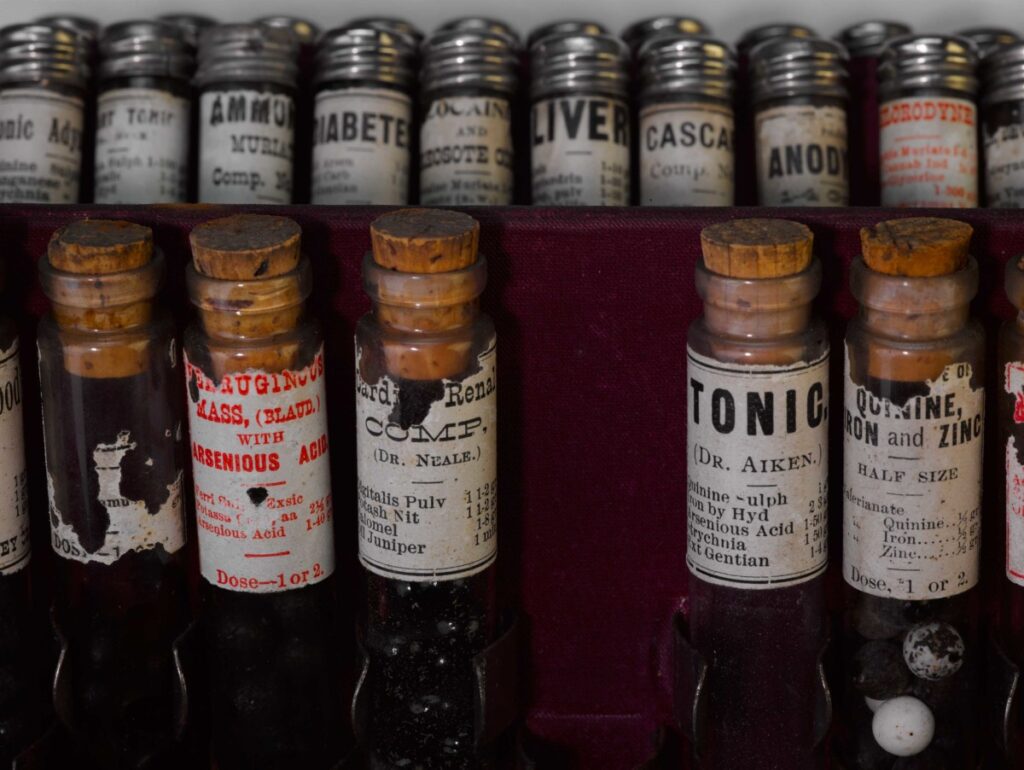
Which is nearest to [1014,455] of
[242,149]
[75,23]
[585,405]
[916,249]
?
[916,249]

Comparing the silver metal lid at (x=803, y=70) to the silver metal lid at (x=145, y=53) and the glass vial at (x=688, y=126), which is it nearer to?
the glass vial at (x=688, y=126)

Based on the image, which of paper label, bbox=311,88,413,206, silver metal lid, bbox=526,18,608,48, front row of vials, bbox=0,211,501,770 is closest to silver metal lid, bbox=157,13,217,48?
paper label, bbox=311,88,413,206

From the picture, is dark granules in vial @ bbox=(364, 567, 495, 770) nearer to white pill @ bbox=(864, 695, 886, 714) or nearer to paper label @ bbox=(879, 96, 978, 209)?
white pill @ bbox=(864, 695, 886, 714)

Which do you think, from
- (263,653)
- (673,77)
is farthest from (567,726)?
(673,77)

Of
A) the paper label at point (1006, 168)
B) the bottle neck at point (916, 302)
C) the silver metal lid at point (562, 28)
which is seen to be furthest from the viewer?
the silver metal lid at point (562, 28)

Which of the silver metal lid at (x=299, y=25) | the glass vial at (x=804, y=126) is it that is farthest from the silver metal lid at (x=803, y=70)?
the silver metal lid at (x=299, y=25)

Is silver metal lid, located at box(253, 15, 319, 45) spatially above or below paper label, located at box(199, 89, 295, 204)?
above

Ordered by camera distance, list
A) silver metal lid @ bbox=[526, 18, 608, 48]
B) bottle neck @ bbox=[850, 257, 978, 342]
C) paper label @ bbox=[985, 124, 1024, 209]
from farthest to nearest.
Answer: silver metal lid @ bbox=[526, 18, 608, 48] → paper label @ bbox=[985, 124, 1024, 209] → bottle neck @ bbox=[850, 257, 978, 342]
